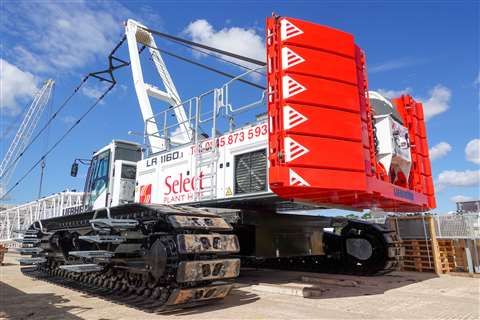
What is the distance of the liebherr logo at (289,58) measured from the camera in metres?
5.70

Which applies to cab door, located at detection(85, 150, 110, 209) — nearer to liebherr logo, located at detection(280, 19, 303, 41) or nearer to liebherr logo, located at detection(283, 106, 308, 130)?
liebherr logo, located at detection(283, 106, 308, 130)

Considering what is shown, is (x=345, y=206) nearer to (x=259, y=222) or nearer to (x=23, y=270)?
(x=259, y=222)

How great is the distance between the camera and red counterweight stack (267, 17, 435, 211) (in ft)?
17.8

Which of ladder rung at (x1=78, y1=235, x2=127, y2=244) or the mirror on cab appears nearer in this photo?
ladder rung at (x1=78, y1=235, x2=127, y2=244)

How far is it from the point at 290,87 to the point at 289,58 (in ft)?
1.66

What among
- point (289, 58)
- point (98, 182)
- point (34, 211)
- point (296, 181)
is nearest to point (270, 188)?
point (296, 181)

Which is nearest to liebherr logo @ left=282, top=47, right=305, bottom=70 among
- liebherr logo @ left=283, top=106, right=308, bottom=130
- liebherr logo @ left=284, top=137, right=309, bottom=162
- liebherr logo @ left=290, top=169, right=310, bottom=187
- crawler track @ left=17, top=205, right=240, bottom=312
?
liebherr logo @ left=283, top=106, right=308, bottom=130

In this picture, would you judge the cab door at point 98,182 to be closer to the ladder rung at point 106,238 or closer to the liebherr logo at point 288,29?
the ladder rung at point 106,238

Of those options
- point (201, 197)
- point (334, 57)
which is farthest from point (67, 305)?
point (334, 57)

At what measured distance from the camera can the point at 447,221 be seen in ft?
38.1

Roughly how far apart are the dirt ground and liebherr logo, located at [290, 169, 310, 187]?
74.5 inches

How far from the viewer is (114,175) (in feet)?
31.9

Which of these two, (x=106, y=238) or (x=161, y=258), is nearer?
(x=161, y=258)

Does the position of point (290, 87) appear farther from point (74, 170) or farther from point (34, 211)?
point (34, 211)
